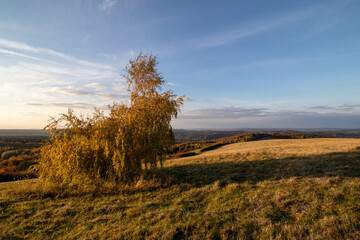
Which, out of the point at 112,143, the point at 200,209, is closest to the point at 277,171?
the point at 200,209

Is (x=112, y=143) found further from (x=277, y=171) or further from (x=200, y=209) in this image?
(x=277, y=171)

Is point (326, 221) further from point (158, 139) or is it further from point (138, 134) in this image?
point (138, 134)

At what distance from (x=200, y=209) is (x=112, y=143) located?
648 cm

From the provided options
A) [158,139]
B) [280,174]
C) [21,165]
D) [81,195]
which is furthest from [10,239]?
[21,165]

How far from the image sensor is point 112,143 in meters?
10.2

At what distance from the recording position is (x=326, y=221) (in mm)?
4789

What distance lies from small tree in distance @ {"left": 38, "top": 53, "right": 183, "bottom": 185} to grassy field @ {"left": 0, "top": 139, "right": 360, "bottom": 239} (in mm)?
1100

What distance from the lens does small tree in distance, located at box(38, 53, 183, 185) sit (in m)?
10.1

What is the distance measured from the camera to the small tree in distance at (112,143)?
1009cm

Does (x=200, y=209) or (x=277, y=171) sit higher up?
(x=277, y=171)

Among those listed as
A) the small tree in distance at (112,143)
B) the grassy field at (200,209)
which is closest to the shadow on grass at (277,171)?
the grassy field at (200,209)

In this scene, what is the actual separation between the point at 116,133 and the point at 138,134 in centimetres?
139

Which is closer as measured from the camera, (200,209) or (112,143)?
(200,209)

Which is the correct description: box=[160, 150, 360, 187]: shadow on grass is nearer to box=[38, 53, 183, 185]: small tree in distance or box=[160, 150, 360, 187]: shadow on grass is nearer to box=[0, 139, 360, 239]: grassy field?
box=[0, 139, 360, 239]: grassy field
